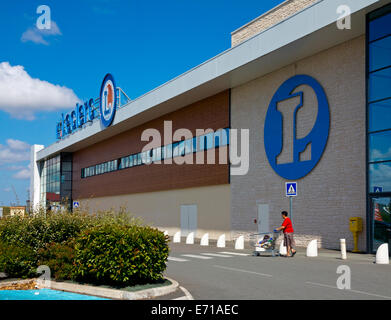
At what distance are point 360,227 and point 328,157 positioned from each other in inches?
144

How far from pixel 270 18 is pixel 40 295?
20682mm

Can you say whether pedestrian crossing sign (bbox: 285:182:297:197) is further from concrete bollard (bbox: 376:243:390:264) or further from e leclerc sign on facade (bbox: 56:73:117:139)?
e leclerc sign on facade (bbox: 56:73:117:139)

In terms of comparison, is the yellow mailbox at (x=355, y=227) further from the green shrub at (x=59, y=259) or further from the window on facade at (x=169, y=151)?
the green shrub at (x=59, y=259)

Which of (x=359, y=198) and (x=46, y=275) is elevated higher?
(x=359, y=198)

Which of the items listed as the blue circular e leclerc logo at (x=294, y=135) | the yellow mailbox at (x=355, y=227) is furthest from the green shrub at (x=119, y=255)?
the blue circular e leclerc logo at (x=294, y=135)

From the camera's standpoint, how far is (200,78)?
2809cm

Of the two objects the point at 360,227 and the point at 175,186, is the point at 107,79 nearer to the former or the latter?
the point at 175,186

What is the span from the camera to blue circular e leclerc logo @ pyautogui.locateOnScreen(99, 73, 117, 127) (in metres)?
41.4

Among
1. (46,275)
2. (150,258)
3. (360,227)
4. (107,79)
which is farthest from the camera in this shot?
(107,79)

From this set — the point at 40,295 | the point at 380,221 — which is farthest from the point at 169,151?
the point at 40,295

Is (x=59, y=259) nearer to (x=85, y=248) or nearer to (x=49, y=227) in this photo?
(x=85, y=248)

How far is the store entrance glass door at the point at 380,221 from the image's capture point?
56.6 ft
